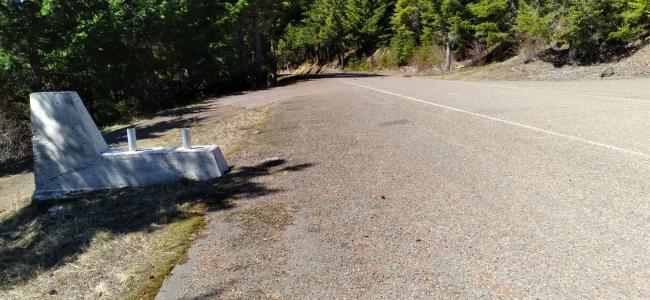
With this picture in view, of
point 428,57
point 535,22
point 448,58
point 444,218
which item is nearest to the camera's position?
point 444,218

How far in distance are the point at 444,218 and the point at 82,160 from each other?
515 cm

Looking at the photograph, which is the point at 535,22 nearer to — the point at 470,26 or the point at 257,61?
the point at 470,26

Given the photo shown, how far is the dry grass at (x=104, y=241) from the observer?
3.73 metres

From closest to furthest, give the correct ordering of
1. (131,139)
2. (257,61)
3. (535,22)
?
(131,139)
(535,22)
(257,61)

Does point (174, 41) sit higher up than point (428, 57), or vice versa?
point (174, 41)

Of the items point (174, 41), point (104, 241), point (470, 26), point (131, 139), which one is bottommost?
point (104, 241)

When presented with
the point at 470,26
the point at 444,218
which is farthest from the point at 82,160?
the point at 470,26

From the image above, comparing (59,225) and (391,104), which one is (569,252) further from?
(391,104)

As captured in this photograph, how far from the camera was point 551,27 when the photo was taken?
23.1 meters

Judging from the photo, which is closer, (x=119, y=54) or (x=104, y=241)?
(x=104, y=241)

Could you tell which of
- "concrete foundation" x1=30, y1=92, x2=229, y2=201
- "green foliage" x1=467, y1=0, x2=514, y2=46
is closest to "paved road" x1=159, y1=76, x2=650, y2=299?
"concrete foundation" x1=30, y1=92, x2=229, y2=201

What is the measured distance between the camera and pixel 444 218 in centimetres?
423

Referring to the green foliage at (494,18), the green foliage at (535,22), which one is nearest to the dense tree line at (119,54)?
the green foliage at (494,18)

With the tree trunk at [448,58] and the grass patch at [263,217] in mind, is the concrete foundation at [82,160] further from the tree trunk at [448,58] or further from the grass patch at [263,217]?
the tree trunk at [448,58]
